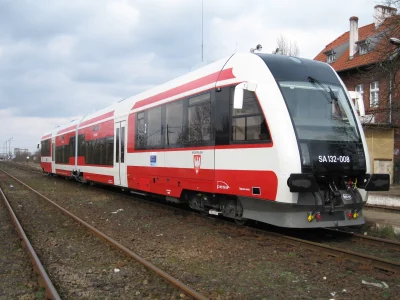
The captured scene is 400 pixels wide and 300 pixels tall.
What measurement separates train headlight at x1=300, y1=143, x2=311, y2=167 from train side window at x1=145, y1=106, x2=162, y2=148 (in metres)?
4.61

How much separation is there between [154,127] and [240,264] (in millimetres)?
5599

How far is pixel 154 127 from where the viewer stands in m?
10.4

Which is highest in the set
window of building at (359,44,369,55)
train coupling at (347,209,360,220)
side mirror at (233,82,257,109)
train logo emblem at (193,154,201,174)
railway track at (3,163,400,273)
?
window of building at (359,44,369,55)

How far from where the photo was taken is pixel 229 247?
6.49m

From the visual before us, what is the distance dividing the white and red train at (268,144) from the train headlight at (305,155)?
2cm

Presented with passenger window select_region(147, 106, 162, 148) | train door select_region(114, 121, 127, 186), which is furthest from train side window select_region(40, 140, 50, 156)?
passenger window select_region(147, 106, 162, 148)

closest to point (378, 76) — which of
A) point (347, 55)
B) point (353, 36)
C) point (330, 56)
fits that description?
point (347, 55)

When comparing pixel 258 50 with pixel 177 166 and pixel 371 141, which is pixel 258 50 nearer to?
pixel 177 166

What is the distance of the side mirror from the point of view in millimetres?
6500

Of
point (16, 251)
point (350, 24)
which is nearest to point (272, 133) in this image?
point (16, 251)

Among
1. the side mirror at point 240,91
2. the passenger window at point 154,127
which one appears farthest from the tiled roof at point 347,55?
the side mirror at point 240,91

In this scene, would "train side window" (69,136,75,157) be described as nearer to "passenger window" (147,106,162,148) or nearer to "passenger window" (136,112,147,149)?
"passenger window" (136,112,147,149)

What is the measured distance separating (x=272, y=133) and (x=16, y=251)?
4.75 metres

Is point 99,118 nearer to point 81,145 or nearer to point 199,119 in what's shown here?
point 81,145
